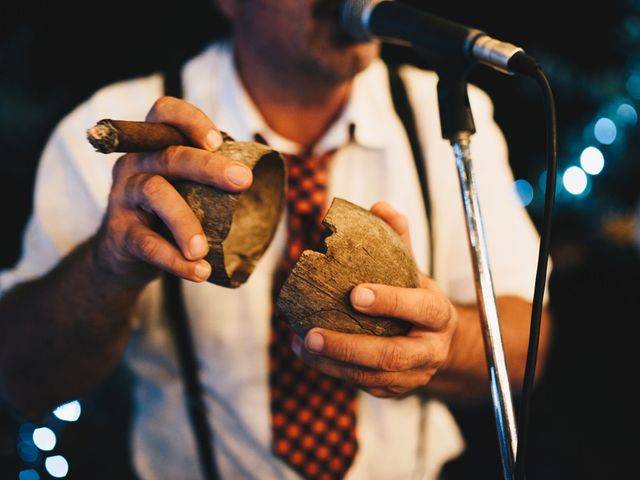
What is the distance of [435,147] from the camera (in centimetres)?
127

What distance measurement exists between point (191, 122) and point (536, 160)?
1.77 meters

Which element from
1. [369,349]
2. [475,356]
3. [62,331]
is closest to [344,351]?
[369,349]

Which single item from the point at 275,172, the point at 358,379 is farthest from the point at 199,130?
the point at 358,379

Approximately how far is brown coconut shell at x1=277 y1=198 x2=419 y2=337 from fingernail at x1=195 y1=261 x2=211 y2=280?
0.10 m

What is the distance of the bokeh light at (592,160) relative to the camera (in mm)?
2256

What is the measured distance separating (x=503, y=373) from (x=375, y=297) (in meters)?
A: 0.18

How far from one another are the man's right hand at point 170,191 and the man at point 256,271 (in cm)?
23

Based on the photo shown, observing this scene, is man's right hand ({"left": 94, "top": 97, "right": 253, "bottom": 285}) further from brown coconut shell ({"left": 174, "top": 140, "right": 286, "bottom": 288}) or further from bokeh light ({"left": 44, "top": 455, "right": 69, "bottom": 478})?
bokeh light ({"left": 44, "top": 455, "right": 69, "bottom": 478})

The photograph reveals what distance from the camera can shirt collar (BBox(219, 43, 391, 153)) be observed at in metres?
1.21

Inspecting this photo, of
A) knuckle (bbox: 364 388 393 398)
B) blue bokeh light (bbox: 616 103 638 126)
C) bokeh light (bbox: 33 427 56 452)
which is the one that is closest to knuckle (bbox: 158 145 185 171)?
knuckle (bbox: 364 388 393 398)

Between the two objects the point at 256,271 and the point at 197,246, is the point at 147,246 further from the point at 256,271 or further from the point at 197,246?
the point at 256,271

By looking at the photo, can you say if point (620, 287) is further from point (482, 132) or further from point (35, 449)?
point (35, 449)

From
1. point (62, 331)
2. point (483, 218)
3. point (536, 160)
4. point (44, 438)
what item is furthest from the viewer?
point (536, 160)

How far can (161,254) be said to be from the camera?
70 cm
